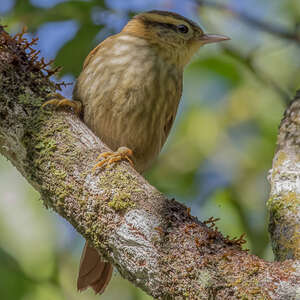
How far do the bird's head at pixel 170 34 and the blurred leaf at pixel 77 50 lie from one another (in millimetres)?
258

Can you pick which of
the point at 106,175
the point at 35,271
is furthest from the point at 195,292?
the point at 35,271

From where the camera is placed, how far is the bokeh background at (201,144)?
11.3ft

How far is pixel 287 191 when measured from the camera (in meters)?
2.54

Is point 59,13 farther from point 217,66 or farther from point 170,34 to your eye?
point 217,66

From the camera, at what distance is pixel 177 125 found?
16.4 ft

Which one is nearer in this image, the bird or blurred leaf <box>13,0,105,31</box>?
the bird

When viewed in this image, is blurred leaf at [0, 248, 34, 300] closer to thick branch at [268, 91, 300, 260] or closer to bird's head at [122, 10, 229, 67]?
thick branch at [268, 91, 300, 260]

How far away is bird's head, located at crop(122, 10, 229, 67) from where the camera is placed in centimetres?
371

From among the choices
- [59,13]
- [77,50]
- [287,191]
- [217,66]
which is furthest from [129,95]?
[217,66]

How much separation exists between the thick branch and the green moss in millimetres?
688

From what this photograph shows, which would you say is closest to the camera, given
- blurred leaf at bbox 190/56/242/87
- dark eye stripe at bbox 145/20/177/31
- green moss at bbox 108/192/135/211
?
green moss at bbox 108/192/135/211

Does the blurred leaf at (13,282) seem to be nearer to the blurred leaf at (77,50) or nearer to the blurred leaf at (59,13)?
the blurred leaf at (77,50)

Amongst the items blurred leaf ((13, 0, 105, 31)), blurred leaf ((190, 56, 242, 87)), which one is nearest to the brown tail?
blurred leaf ((13, 0, 105, 31))

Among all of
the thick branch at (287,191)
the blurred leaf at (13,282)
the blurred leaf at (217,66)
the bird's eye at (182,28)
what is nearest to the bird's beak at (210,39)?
the bird's eye at (182,28)
